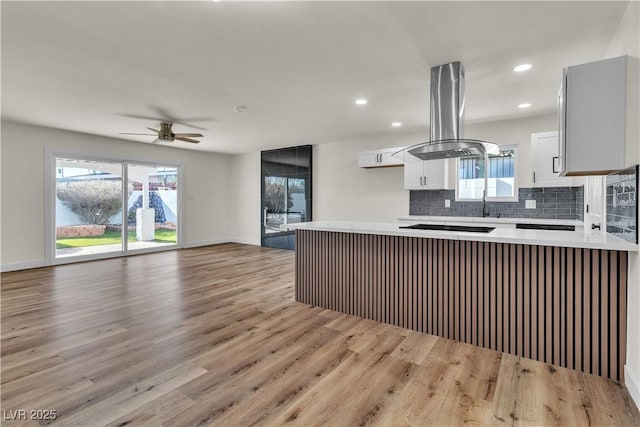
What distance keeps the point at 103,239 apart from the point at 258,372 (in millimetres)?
5891

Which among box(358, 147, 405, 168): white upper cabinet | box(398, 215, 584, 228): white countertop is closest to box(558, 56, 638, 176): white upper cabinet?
box(398, 215, 584, 228): white countertop

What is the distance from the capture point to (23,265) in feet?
17.7

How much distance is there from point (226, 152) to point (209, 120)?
3.39 metres

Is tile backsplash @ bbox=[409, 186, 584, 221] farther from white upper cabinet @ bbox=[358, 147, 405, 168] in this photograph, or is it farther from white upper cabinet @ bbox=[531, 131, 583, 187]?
white upper cabinet @ bbox=[358, 147, 405, 168]

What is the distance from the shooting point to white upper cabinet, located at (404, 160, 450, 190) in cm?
518

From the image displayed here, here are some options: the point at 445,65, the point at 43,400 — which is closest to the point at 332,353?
the point at 43,400

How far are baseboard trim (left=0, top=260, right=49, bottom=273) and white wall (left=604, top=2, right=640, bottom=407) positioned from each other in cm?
773

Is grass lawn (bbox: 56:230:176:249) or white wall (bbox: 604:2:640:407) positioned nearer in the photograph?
white wall (bbox: 604:2:640:407)

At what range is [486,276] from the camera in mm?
2590

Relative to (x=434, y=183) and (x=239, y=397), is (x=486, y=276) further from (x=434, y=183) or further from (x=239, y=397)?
(x=434, y=183)

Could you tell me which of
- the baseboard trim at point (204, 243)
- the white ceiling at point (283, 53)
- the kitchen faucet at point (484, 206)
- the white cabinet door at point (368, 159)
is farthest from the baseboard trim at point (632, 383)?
the baseboard trim at point (204, 243)

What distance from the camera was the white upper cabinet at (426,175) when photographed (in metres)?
5.18

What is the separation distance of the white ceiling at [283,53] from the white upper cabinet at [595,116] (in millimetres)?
470

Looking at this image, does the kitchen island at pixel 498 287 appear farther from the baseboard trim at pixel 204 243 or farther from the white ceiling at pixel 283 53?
the baseboard trim at pixel 204 243
